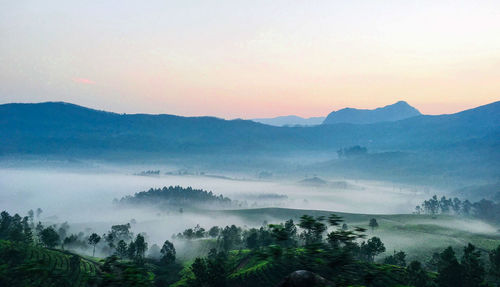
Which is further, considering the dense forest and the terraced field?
the terraced field

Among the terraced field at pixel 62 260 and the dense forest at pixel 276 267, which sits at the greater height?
the dense forest at pixel 276 267

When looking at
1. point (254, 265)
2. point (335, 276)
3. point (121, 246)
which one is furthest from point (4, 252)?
point (335, 276)

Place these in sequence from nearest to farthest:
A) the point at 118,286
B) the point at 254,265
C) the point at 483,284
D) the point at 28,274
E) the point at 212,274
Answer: the point at 118,286 → the point at 28,274 → the point at 483,284 → the point at 212,274 → the point at 254,265

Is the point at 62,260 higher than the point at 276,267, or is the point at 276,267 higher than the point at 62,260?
the point at 276,267

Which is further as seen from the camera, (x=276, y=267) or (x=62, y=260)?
(x=62, y=260)

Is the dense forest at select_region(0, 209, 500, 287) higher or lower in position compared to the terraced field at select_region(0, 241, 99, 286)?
higher

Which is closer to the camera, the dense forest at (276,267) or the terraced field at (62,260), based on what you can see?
the dense forest at (276,267)

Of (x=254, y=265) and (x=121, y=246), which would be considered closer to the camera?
(x=254, y=265)

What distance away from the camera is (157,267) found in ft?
596

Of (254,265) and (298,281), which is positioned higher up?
(298,281)

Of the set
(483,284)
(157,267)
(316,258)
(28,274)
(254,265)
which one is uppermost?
(316,258)

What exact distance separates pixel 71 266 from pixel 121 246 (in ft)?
119

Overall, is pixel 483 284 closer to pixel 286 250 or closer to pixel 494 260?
pixel 494 260

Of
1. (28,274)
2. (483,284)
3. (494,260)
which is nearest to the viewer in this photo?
(28,274)
